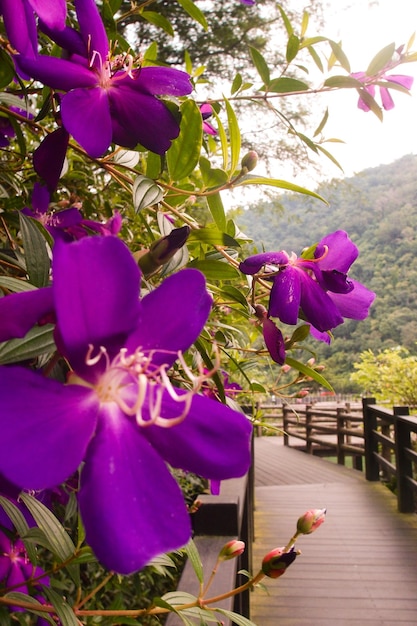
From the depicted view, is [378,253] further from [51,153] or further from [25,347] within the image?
[25,347]

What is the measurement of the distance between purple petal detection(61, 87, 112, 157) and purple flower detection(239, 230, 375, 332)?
0.64 feet

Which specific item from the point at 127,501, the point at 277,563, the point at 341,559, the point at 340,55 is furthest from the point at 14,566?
the point at 341,559

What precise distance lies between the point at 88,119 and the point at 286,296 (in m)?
0.25

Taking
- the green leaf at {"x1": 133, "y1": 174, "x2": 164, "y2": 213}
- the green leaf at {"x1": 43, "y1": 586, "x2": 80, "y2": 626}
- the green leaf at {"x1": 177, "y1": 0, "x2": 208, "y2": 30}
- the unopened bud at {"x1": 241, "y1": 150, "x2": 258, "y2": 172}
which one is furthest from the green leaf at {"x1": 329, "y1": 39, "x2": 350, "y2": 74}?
the green leaf at {"x1": 43, "y1": 586, "x2": 80, "y2": 626}

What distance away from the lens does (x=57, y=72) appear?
0.43 meters

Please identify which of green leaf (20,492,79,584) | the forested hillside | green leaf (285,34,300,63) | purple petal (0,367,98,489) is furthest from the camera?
the forested hillside

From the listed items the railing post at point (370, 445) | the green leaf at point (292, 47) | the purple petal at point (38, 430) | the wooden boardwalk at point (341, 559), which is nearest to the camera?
the purple petal at point (38, 430)

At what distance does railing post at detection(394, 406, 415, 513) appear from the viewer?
5199mm

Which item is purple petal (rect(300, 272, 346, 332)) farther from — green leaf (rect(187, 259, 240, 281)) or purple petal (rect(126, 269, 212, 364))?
purple petal (rect(126, 269, 212, 364))

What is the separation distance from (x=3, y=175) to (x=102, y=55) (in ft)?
1.31

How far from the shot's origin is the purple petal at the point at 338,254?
1.90 ft

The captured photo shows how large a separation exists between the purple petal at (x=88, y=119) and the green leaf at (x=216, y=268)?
185 millimetres

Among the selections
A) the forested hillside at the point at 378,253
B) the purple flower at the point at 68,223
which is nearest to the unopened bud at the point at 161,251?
the purple flower at the point at 68,223

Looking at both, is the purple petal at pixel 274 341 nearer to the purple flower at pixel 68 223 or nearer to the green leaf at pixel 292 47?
the purple flower at pixel 68 223
